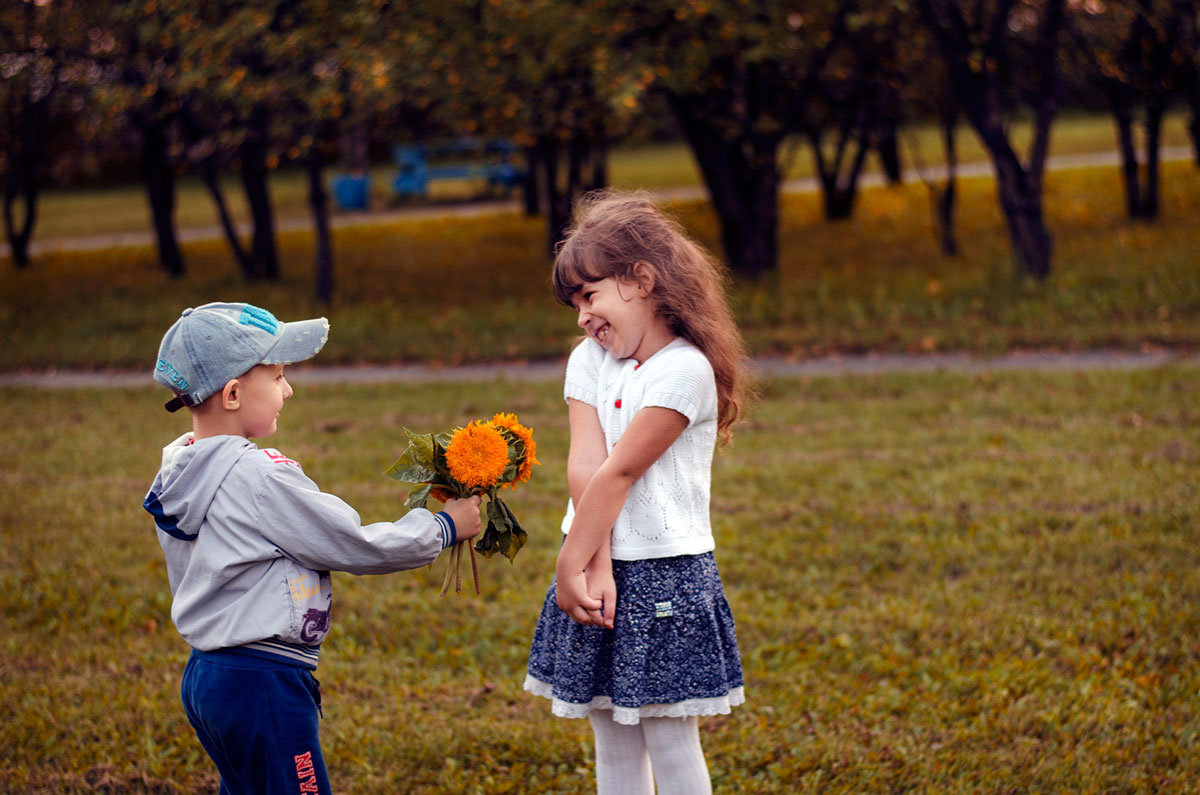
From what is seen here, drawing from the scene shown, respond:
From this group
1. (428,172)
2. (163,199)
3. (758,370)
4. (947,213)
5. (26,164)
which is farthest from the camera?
(428,172)

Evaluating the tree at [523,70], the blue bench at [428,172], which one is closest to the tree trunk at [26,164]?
the blue bench at [428,172]

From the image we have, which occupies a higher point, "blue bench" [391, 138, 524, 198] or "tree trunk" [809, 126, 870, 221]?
"blue bench" [391, 138, 524, 198]

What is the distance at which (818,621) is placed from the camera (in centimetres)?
447

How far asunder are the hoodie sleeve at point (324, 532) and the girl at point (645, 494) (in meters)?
0.35

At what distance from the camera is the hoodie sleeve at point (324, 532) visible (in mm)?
2244

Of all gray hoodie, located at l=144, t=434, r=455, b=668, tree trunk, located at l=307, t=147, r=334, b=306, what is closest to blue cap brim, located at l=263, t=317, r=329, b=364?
gray hoodie, located at l=144, t=434, r=455, b=668

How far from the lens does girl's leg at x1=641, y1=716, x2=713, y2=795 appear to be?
100 inches

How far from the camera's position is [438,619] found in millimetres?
4680

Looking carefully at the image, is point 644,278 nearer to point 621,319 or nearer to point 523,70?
point 621,319

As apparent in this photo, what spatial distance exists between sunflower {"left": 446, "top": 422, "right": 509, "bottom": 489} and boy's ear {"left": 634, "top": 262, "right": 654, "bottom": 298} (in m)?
0.46

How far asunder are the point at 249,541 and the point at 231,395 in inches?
12.1

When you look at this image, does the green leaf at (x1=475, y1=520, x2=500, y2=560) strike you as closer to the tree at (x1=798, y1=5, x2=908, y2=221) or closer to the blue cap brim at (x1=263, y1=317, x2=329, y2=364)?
the blue cap brim at (x1=263, y1=317, x2=329, y2=364)

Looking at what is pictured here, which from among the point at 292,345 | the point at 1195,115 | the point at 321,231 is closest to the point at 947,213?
the point at 1195,115

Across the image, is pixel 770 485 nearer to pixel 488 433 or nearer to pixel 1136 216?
pixel 488 433
